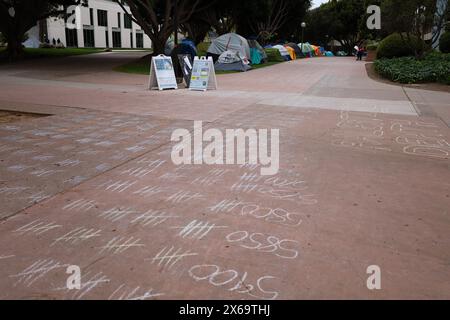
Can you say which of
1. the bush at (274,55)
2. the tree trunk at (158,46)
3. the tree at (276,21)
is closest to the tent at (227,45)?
the tree trunk at (158,46)

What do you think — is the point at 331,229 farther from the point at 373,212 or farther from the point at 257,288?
the point at 257,288

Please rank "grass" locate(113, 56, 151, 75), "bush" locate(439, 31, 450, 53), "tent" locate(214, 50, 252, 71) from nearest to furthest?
"grass" locate(113, 56, 151, 75) < "tent" locate(214, 50, 252, 71) < "bush" locate(439, 31, 450, 53)

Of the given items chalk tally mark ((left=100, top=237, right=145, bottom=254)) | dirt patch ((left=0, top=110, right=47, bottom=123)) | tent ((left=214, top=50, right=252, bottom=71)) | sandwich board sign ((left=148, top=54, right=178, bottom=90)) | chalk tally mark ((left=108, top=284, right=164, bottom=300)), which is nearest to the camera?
chalk tally mark ((left=108, top=284, right=164, bottom=300))

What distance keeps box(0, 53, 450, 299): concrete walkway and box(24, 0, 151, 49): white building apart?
171ft

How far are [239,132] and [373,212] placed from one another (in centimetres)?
388

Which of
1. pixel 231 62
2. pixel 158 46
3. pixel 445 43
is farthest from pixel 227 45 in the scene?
pixel 445 43

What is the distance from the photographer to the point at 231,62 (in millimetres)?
24078

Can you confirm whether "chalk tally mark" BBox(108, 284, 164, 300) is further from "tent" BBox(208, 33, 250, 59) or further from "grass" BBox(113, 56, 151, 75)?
"tent" BBox(208, 33, 250, 59)

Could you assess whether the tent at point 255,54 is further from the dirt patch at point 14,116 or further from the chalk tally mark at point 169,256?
the chalk tally mark at point 169,256

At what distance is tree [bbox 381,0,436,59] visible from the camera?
829 inches

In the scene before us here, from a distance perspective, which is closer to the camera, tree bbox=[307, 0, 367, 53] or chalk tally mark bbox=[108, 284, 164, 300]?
chalk tally mark bbox=[108, 284, 164, 300]

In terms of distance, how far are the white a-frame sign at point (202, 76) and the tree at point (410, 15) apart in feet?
40.0

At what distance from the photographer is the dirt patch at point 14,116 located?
856cm

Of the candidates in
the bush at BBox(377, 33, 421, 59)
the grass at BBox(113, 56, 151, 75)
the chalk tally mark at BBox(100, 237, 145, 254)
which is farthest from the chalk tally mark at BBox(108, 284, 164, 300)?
the bush at BBox(377, 33, 421, 59)
